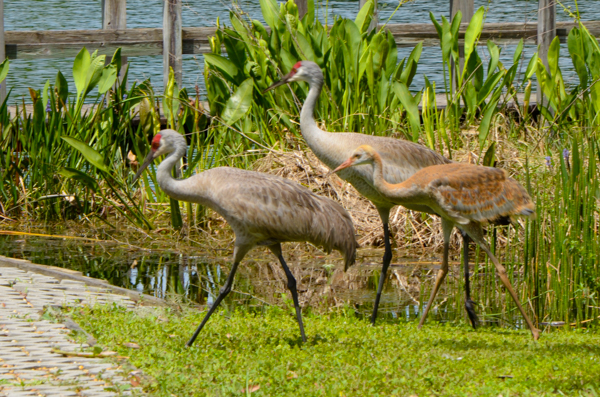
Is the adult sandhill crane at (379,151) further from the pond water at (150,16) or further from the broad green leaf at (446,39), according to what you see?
the pond water at (150,16)

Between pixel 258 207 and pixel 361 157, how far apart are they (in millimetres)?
842

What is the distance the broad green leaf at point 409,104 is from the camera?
793cm

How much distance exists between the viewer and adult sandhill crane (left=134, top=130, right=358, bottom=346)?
5363 millimetres

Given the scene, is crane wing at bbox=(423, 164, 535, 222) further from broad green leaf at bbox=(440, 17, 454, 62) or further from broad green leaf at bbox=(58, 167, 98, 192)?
broad green leaf at bbox=(58, 167, 98, 192)

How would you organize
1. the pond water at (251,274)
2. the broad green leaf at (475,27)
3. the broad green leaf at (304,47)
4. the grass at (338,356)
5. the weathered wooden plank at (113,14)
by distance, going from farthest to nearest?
the weathered wooden plank at (113,14) → the broad green leaf at (304,47) → the broad green leaf at (475,27) → the pond water at (251,274) → the grass at (338,356)

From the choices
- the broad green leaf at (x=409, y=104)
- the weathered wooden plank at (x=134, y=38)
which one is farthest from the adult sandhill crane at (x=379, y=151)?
the weathered wooden plank at (x=134, y=38)

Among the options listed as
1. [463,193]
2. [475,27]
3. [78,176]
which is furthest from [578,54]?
[78,176]

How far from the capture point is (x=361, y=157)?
229 inches

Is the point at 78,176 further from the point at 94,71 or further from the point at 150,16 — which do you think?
the point at 150,16

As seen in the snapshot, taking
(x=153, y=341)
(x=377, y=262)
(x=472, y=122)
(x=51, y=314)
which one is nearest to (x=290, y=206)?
(x=153, y=341)

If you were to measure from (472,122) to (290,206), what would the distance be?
4059 millimetres

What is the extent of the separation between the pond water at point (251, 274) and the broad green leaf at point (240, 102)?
50.5 inches

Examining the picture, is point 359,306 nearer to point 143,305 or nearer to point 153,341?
point 143,305

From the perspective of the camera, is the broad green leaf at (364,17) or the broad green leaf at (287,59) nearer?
the broad green leaf at (287,59)
